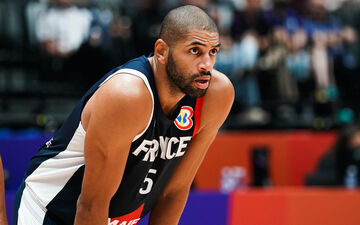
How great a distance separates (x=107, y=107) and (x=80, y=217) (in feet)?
1.84

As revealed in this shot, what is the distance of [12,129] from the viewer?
7793 mm

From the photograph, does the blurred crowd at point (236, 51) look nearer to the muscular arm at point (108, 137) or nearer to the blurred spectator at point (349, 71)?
the blurred spectator at point (349, 71)

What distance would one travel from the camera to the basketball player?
2.84 metres

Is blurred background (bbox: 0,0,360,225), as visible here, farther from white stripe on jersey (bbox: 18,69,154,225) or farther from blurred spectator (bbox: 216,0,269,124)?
white stripe on jersey (bbox: 18,69,154,225)

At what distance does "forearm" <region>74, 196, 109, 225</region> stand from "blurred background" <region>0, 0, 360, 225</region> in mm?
3886

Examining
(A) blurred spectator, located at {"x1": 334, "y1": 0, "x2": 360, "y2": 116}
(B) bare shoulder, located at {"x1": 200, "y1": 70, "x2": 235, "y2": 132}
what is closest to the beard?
(B) bare shoulder, located at {"x1": 200, "y1": 70, "x2": 235, "y2": 132}

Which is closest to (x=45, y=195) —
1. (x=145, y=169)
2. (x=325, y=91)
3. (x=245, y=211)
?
(x=145, y=169)

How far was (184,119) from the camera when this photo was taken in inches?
126

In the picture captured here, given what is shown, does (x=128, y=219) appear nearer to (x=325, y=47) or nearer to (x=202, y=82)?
(x=202, y=82)

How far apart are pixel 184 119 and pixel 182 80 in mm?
270

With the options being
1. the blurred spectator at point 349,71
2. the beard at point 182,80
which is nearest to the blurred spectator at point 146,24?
the blurred spectator at point 349,71

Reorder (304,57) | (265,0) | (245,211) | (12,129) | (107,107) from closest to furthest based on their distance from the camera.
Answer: (107,107)
(245,211)
(12,129)
(304,57)
(265,0)

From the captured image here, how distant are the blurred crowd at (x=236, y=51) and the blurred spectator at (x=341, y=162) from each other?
107 centimetres

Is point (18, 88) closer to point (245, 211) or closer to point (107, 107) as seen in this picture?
point (245, 211)
